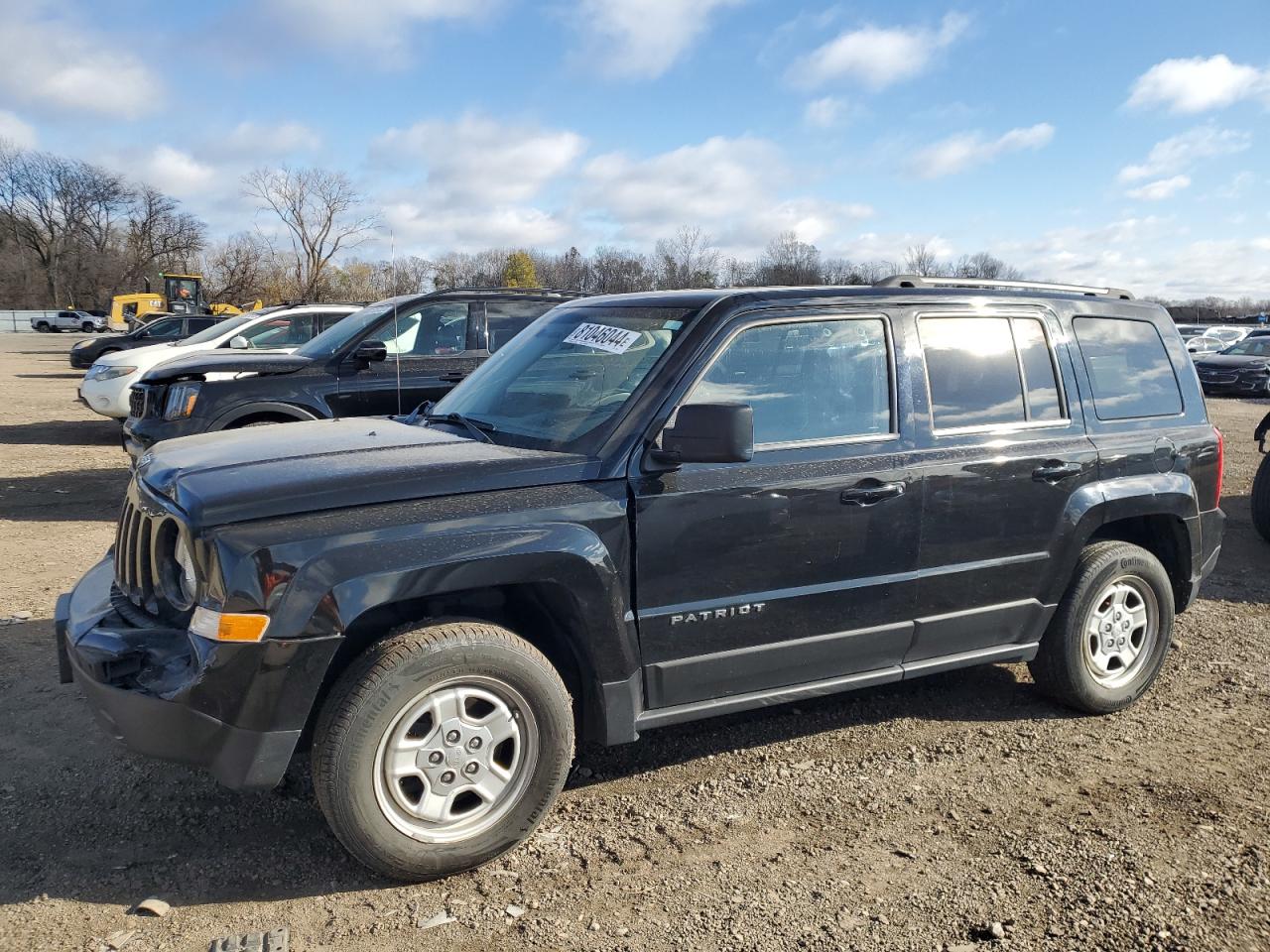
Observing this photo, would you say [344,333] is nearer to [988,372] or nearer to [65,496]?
[65,496]

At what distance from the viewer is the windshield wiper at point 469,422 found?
3.94 metres

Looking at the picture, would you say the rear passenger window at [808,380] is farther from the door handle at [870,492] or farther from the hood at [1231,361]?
the hood at [1231,361]

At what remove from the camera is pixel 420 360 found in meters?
8.79

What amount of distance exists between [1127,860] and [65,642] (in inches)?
148

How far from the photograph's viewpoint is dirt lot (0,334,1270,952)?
301cm

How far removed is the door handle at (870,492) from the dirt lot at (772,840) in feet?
3.72

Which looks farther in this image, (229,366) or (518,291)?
(518,291)

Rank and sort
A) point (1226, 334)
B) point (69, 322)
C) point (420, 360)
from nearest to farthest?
point (420, 360) → point (1226, 334) → point (69, 322)

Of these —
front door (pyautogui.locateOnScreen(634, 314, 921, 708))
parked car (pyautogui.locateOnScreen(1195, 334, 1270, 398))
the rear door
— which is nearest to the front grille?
front door (pyautogui.locateOnScreen(634, 314, 921, 708))

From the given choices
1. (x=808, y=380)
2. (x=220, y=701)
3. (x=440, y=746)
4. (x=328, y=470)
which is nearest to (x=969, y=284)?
(x=808, y=380)

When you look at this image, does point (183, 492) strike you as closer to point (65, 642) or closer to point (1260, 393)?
point (65, 642)

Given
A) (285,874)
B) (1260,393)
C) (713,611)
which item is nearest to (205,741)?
(285,874)

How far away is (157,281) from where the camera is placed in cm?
8800

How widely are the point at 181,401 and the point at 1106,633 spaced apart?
7.02 meters
